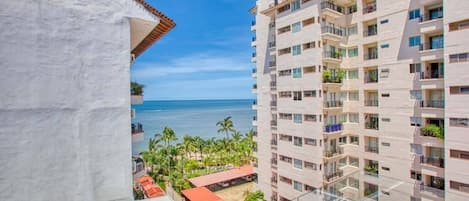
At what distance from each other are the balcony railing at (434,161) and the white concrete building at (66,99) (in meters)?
21.2

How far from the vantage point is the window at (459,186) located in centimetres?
1797

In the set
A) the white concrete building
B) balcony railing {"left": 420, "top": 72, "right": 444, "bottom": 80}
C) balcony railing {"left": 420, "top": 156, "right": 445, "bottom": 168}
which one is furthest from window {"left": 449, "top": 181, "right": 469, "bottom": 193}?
the white concrete building

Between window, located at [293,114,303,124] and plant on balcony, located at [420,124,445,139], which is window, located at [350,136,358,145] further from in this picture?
plant on balcony, located at [420,124,445,139]

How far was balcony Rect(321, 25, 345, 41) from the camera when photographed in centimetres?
2433

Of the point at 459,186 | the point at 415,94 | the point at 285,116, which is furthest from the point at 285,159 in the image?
the point at 459,186

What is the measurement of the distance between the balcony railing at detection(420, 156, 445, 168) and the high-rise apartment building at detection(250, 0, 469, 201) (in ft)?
0.20

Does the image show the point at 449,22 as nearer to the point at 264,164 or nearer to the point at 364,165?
the point at 364,165

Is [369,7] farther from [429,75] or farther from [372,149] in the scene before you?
[372,149]

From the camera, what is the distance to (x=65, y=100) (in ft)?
26.6

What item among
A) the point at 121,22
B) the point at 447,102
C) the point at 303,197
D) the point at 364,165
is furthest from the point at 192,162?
the point at 121,22

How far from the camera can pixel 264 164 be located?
31219 mm

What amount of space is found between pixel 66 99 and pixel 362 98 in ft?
78.3

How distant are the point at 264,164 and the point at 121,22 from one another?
25.3 meters

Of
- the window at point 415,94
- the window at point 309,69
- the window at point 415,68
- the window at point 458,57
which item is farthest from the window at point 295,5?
the window at point 458,57
